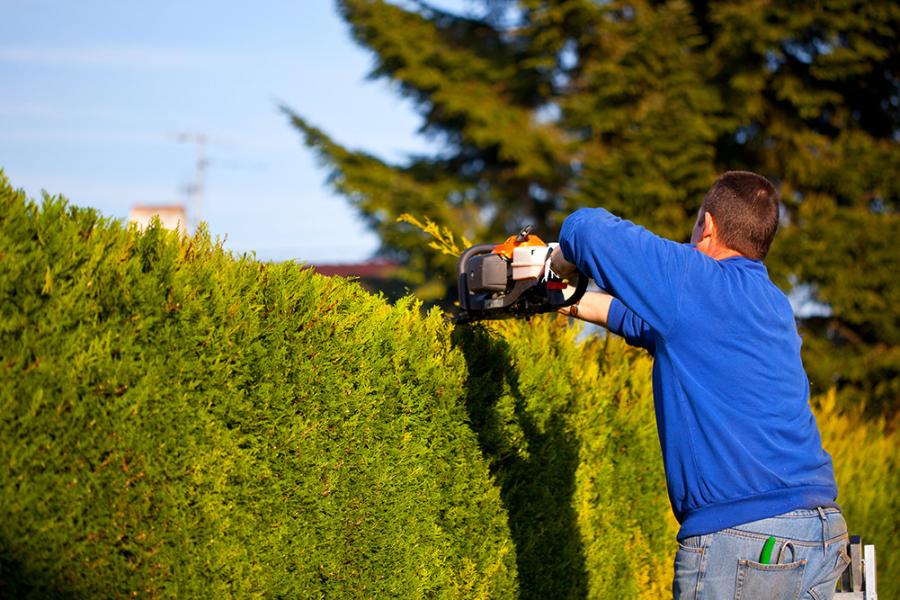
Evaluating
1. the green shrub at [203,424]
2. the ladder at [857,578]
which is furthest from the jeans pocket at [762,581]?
the green shrub at [203,424]

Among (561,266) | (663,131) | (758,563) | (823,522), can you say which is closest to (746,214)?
(561,266)

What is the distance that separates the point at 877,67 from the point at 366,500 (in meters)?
15.1

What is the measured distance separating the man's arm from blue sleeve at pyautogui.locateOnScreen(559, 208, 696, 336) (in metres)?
0.60

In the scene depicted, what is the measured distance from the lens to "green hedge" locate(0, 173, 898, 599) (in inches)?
115

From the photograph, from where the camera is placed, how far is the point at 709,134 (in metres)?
15.1

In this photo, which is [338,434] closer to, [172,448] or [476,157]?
[172,448]

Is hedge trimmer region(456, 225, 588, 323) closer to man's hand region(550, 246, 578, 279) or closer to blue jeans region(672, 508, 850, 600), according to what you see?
man's hand region(550, 246, 578, 279)

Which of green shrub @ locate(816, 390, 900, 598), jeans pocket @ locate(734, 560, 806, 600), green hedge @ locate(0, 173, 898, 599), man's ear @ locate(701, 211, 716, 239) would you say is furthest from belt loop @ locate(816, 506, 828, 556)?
green shrub @ locate(816, 390, 900, 598)

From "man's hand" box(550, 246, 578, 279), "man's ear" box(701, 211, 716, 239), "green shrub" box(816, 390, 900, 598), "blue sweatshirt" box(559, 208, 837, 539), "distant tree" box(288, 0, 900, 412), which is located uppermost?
"distant tree" box(288, 0, 900, 412)

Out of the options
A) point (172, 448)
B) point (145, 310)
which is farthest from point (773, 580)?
point (145, 310)

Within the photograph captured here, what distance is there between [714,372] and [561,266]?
24.9 inches

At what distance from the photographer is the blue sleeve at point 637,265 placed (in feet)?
10.5

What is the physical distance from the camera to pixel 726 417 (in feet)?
10.8

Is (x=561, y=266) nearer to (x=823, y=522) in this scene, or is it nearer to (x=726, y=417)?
(x=726, y=417)
